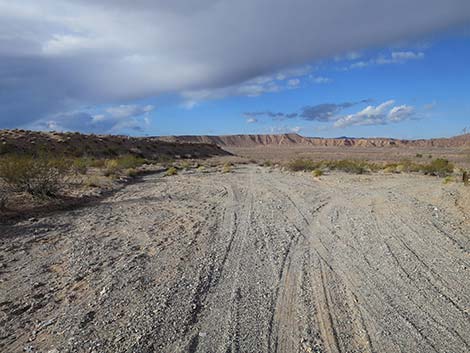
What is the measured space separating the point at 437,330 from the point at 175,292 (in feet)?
13.1

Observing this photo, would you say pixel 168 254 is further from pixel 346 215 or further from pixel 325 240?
pixel 346 215

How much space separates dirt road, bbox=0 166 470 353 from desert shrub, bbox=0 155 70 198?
3891 mm

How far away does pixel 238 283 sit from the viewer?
7.09 m

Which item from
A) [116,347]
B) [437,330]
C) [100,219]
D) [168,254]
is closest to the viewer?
[116,347]

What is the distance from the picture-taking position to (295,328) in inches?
216

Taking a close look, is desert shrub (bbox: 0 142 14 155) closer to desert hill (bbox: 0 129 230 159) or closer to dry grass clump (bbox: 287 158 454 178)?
desert hill (bbox: 0 129 230 159)

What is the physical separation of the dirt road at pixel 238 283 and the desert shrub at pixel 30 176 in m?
3.89

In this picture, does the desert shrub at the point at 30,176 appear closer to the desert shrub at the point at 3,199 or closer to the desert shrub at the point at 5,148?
the desert shrub at the point at 3,199

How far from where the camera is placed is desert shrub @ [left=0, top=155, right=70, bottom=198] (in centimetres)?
1611

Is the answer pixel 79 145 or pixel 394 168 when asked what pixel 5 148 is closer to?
pixel 79 145

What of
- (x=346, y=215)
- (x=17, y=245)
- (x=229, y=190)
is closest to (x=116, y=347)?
(x=17, y=245)

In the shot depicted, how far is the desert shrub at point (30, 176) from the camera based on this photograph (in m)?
16.1

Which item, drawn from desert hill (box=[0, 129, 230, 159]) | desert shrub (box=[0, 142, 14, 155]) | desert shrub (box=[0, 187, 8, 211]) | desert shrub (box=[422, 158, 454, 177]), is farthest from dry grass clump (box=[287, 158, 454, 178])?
desert shrub (box=[0, 142, 14, 155])

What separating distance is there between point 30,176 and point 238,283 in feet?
41.4
